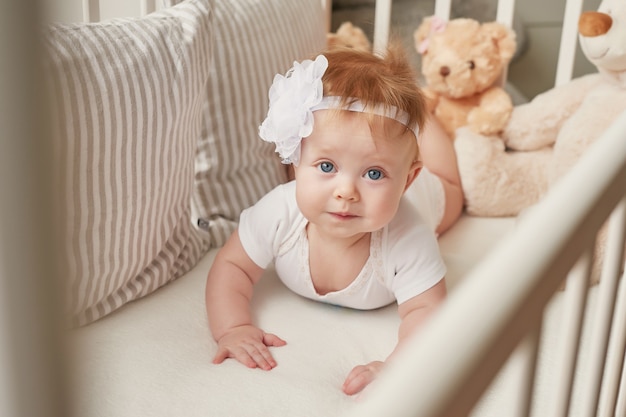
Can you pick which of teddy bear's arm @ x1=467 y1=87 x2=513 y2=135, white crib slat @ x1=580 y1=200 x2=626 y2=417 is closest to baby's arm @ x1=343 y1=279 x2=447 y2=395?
white crib slat @ x1=580 y1=200 x2=626 y2=417

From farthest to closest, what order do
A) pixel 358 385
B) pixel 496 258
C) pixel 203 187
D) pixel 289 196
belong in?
pixel 203 187
pixel 289 196
pixel 358 385
pixel 496 258

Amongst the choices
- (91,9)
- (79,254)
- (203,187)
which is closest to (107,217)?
(79,254)

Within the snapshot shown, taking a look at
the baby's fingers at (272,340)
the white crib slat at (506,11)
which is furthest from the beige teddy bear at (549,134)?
the baby's fingers at (272,340)

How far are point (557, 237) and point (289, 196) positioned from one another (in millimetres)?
698

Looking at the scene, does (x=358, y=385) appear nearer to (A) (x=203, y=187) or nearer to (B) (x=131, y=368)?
(B) (x=131, y=368)

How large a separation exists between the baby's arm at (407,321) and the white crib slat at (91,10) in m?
0.74

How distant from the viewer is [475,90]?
5.29ft

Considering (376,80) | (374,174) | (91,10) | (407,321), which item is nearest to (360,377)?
(407,321)

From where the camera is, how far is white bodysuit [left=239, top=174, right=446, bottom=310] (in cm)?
104

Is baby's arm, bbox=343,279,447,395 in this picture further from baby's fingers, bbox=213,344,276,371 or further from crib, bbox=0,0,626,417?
crib, bbox=0,0,626,417

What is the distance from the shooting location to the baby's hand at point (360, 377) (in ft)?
2.96

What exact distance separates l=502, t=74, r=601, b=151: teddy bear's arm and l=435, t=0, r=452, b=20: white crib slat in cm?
30

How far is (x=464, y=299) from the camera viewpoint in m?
0.35

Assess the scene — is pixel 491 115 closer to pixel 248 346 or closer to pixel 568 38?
pixel 568 38
